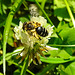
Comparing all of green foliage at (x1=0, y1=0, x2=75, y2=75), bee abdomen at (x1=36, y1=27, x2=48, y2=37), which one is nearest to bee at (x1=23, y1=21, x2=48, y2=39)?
bee abdomen at (x1=36, y1=27, x2=48, y2=37)

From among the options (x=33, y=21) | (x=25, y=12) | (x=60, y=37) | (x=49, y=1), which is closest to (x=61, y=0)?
(x=49, y=1)

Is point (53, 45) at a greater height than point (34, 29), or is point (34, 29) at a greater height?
point (34, 29)

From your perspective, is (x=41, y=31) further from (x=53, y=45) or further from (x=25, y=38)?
(x=53, y=45)

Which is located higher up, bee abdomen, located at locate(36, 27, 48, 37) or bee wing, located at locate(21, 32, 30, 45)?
bee abdomen, located at locate(36, 27, 48, 37)

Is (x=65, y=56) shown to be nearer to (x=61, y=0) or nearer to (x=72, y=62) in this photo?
(x=72, y=62)

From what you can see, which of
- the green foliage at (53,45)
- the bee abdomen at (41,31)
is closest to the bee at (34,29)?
the bee abdomen at (41,31)

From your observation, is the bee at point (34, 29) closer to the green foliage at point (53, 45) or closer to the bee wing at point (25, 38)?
the bee wing at point (25, 38)

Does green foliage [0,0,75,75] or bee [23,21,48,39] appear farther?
green foliage [0,0,75,75]

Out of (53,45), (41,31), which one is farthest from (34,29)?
(53,45)

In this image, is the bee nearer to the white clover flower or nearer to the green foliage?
the white clover flower

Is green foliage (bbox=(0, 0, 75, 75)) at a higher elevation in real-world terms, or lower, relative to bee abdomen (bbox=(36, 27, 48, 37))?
lower

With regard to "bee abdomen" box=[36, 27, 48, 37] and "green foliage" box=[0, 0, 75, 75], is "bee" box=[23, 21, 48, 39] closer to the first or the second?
"bee abdomen" box=[36, 27, 48, 37]
